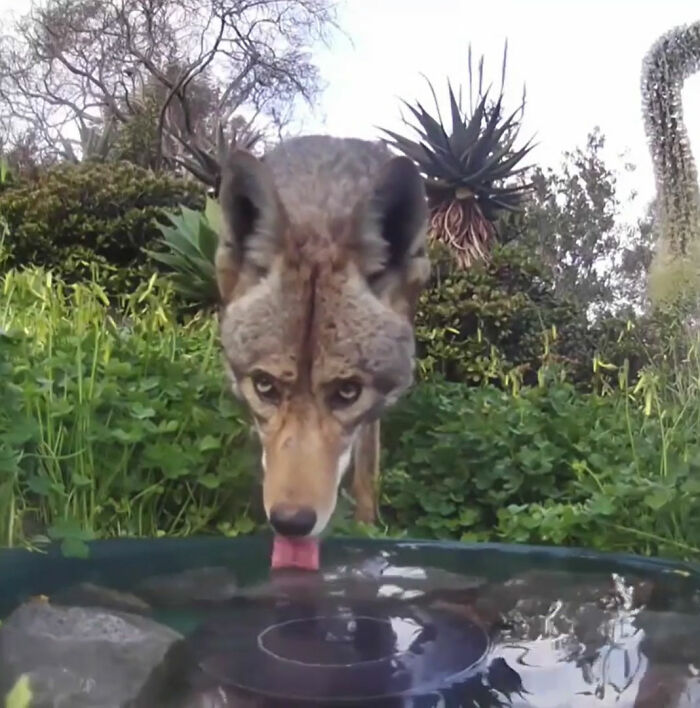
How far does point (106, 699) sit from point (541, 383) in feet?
9.67

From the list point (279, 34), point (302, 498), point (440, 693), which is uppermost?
point (279, 34)

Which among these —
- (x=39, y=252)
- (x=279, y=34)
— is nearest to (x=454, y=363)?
(x=39, y=252)

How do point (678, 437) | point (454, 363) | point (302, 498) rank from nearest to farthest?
point (302, 498) < point (678, 437) < point (454, 363)

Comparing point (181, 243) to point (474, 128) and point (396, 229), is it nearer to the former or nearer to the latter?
point (474, 128)

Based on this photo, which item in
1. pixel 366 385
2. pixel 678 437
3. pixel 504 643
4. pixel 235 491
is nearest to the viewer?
pixel 504 643

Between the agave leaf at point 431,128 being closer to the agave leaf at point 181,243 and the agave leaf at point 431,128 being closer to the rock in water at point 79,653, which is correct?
the agave leaf at point 181,243

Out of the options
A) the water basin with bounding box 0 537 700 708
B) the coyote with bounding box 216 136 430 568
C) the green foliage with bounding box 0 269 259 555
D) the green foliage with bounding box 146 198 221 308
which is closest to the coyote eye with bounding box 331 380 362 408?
the coyote with bounding box 216 136 430 568

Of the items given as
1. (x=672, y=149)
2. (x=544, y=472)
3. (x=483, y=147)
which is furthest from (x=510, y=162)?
(x=544, y=472)

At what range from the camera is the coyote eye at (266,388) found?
2.35 m

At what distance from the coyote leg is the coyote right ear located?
0.80m

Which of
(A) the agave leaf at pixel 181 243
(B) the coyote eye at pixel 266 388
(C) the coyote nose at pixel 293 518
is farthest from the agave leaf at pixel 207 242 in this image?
(C) the coyote nose at pixel 293 518

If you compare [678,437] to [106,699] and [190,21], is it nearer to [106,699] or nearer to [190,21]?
[106,699]

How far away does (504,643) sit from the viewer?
193cm

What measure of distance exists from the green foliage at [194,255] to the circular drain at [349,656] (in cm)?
281
